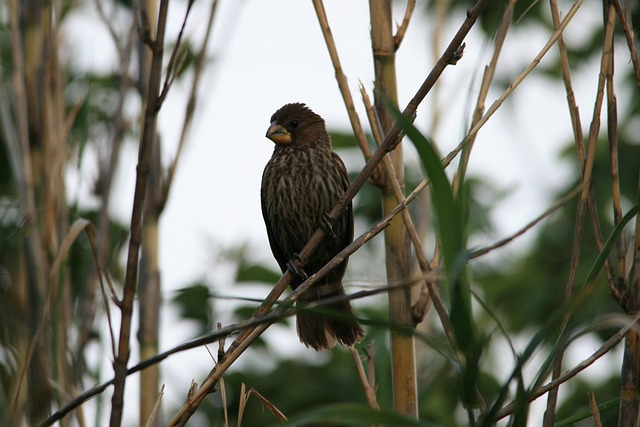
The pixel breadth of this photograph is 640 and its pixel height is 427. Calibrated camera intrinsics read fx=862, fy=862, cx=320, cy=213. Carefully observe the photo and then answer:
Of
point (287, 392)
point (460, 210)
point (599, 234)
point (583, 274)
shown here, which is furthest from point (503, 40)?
point (583, 274)

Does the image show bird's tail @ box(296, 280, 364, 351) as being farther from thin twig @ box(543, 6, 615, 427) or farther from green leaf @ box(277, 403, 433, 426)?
green leaf @ box(277, 403, 433, 426)

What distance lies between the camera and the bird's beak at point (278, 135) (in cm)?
436

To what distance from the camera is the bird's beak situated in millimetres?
4363

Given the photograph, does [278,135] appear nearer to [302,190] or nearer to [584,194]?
[302,190]

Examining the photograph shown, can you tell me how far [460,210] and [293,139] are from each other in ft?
10.1

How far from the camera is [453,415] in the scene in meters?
4.43

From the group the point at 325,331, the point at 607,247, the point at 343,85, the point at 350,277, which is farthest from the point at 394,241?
the point at 350,277

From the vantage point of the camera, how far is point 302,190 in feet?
13.6

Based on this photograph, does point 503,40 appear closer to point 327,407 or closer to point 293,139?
point 327,407

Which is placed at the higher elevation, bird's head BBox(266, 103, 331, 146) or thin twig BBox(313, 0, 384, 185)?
bird's head BBox(266, 103, 331, 146)

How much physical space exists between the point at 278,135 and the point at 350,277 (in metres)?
0.99

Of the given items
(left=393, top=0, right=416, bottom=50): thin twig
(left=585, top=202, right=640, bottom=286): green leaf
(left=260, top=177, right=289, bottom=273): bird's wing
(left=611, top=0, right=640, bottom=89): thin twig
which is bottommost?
(left=585, top=202, right=640, bottom=286): green leaf

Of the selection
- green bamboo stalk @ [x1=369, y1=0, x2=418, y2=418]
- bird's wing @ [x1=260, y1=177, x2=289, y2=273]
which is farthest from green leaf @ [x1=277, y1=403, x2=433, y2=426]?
bird's wing @ [x1=260, y1=177, x2=289, y2=273]

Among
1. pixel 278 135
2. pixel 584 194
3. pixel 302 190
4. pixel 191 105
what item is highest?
pixel 278 135
